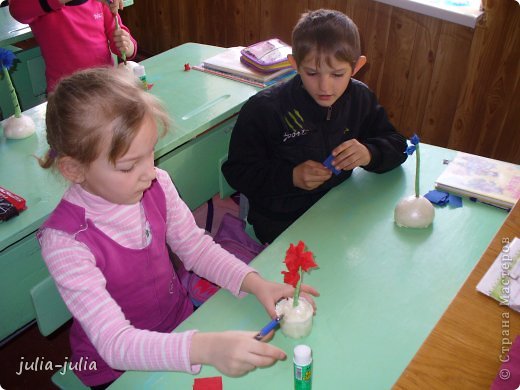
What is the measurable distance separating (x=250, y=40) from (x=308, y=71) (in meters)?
2.05

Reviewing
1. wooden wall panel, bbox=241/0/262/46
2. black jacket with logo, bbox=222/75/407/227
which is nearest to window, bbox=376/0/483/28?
wooden wall panel, bbox=241/0/262/46

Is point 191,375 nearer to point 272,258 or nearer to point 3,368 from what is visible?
point 272,258

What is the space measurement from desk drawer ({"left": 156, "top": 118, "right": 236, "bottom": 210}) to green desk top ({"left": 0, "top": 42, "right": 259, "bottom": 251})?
0.07 meters

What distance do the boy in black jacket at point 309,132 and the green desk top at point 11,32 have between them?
1.34 m

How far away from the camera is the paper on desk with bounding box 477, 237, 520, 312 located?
91 centimetres

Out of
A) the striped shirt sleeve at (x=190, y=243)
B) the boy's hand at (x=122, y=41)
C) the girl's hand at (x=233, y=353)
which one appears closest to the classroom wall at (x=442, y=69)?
the boy's hand at (x=122, y=41)

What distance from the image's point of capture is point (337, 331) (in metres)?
1.00

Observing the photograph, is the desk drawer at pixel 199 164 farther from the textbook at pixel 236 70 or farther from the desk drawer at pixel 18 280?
the desk drawer at pixel 18 280

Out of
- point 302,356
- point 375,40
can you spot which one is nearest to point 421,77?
Answer: point 375,40

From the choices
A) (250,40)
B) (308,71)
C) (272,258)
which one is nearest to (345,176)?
(308,71)

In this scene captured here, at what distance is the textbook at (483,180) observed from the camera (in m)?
1.33

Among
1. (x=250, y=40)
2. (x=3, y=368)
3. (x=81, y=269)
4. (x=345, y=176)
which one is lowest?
(x=3, y=368)

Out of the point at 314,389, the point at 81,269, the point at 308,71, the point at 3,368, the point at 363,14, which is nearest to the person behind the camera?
the point at 314,389

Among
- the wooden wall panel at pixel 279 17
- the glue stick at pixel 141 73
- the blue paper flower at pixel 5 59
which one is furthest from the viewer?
the wooden wall panel at pixel 279 17
